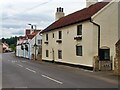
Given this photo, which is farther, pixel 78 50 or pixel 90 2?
pixel 90 2

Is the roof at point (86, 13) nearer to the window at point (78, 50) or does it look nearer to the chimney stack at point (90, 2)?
the chimney stack at point (90, 2)

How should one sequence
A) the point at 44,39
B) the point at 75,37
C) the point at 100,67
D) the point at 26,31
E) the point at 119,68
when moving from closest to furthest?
1. the point at 119,68
2. the point at 100,67
3. the point at 75,37
4. the point at 44,39
5. the point at 26,31

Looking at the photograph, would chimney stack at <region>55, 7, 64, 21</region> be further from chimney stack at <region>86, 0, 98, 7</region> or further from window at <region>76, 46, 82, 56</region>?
window at <region>76, 46, 82, 56</region>

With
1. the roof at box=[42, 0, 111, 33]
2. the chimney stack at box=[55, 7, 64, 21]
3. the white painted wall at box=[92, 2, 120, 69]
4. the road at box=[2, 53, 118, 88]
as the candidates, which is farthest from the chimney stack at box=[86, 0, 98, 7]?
the road at box=[2, 53, 118, 88]

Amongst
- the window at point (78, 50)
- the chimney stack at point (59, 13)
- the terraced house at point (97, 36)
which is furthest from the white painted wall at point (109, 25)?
the chimney stack at point (59, 13)

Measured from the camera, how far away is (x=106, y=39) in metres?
29.5

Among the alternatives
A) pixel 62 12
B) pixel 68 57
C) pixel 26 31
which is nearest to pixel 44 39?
pixel 62 12

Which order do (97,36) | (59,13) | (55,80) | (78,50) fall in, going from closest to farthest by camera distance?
(55,80)
(97,36)
(78,50)
(59,13)

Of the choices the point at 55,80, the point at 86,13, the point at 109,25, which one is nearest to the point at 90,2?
the point at 86,13

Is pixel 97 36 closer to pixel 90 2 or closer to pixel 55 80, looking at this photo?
pixel 90 2

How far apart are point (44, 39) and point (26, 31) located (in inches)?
1616

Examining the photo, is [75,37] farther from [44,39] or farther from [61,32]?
[44,39]

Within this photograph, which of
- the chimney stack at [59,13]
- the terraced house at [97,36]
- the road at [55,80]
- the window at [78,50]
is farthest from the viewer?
the chimney stack at [59,13]

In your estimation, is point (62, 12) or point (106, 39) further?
point (62, 12)
